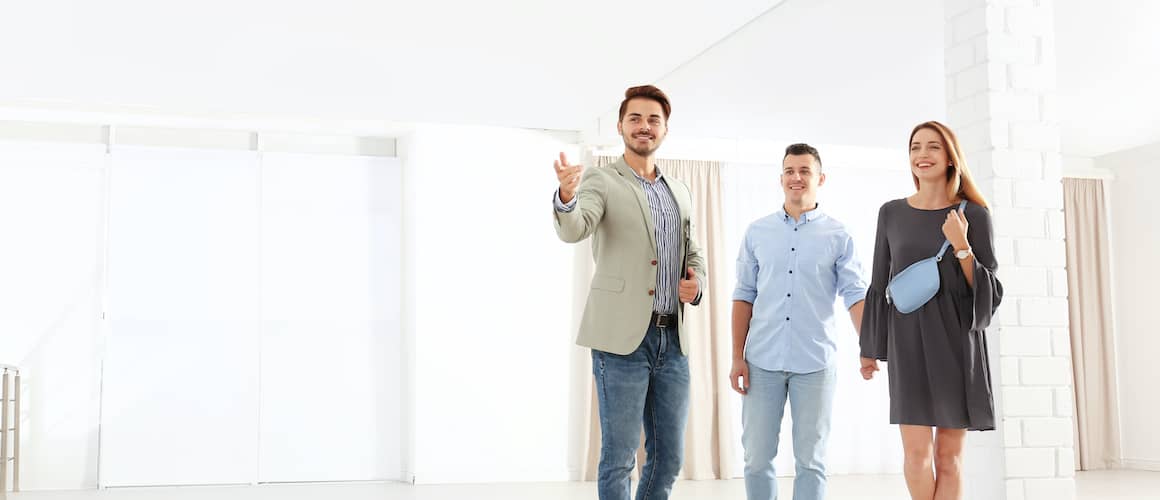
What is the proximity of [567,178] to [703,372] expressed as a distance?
4.82 meters

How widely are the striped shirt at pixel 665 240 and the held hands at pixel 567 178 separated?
33 cm

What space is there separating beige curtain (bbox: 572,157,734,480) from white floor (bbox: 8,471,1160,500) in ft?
0.76

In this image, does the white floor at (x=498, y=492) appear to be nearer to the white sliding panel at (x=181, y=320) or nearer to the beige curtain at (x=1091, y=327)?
the white sliding panel at (x=181, y=320)

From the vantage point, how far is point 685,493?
6.07 meters

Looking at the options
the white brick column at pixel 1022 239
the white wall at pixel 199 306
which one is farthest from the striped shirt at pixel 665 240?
the white wall at pixel 199 306

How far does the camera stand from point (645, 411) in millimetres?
2553

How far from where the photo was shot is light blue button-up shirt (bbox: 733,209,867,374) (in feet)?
9.88

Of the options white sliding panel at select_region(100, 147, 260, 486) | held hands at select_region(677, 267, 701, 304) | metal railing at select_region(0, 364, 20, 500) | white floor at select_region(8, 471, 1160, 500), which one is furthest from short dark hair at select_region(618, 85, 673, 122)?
metal railing at select_region(0, 364, 20, 500)

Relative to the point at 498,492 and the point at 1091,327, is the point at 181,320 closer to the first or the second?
the point at 498,492

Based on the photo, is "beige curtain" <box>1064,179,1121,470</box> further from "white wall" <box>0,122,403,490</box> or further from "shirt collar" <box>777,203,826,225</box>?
"shirt collar" <box>777,203,826,225</box>

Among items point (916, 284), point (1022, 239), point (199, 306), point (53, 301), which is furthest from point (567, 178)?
point (53, 301)

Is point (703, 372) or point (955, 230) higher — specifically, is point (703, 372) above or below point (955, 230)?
below

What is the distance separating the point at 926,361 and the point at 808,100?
3.53 metres

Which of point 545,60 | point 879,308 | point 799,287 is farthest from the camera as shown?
point 545,60
